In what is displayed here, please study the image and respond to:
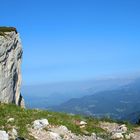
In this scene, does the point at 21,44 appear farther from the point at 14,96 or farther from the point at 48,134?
the point at 48,134

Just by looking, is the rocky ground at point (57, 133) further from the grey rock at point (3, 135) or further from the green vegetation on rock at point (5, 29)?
the green vegetation on rock at point (5, 29)

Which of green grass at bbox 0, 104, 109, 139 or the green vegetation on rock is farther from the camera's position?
the green vegetation on rock

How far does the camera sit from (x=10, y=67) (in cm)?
3897

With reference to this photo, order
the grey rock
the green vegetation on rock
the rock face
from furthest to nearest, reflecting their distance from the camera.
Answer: the green vegetation on rock, the rock face, the grey rock

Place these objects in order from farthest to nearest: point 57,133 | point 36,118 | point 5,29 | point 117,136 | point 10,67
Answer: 1. point 5,29
2. point 10,67
3. point 36,118
4. point 117,136
5. point 57,133

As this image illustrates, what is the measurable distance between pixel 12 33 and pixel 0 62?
5239 millimetres

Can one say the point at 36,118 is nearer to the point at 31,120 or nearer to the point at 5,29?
the point at 31,120

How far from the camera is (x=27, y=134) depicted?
20.5 meters

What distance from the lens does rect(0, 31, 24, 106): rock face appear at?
36656 mm

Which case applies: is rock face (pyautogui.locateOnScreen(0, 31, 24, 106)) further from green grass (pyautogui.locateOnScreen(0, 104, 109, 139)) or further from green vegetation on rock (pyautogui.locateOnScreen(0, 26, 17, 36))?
green grass (pyautogui.locateOnScreen(0, 104, 109, 139))

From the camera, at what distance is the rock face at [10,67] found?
36.7 m

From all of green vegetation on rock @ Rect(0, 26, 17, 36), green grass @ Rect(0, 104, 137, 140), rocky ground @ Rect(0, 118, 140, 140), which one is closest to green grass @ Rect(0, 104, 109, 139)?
green grass @ Rect(0, 104, 137, 140)

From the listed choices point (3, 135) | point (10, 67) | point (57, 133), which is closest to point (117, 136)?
point (57, 133)

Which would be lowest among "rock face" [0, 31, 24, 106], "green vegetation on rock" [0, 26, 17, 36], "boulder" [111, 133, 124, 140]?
"boulder" [111, 133, 124, 140]
